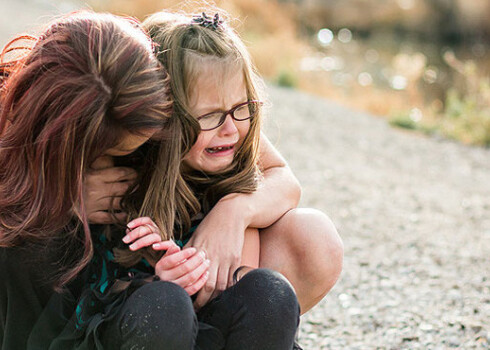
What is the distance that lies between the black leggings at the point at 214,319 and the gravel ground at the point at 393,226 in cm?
84

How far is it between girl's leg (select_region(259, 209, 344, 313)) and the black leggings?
0.89 feet

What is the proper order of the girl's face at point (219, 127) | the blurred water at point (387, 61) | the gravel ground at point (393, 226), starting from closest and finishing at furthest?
the girl's face at point (219, 127) → the gravel ground at point (393, 226) → the blurred water at point (387, 61)

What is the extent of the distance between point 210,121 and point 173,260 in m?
0.44

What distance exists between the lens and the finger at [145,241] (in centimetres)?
164

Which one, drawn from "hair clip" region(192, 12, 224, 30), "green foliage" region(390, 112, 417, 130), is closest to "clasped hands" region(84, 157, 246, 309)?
"hair clip" region(192, 12, 224, 30)

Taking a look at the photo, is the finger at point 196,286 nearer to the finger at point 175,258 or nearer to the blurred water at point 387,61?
the finger at point 175,258

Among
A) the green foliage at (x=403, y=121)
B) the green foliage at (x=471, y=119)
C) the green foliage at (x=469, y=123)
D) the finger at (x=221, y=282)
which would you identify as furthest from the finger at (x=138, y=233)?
the green foliage at (x=403, y=121)

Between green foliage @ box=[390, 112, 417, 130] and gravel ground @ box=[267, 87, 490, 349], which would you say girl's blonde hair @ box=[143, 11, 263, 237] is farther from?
green foliage @ box=[390, 112, 417, 130]

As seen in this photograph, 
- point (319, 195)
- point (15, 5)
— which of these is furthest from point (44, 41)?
point (15, 5)

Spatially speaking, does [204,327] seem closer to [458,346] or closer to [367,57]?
[458,346]

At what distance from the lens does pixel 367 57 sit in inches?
473

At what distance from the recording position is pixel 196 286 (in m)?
1.66

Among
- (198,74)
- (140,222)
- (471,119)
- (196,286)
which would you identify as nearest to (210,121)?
(198,74)

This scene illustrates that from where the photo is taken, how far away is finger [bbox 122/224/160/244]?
165cm
